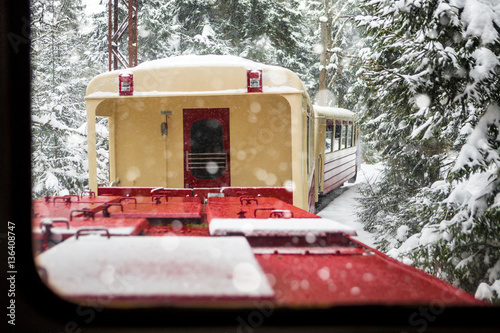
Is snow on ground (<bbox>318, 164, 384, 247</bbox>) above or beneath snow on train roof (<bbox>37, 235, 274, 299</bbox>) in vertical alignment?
beneath

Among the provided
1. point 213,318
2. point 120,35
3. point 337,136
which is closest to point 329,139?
point 337,136

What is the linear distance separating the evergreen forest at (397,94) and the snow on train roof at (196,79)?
121 centimetres

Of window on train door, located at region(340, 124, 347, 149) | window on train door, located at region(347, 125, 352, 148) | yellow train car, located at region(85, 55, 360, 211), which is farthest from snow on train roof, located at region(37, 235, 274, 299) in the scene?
window on train door, located at region(347, 125, 352, 148)

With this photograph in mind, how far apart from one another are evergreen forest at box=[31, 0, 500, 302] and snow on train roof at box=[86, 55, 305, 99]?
1.21m

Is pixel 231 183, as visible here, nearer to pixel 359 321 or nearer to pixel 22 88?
pixel 22 88

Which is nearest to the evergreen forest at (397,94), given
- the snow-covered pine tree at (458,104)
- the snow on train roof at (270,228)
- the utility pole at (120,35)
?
the snow-covered pine tree at (458,104)

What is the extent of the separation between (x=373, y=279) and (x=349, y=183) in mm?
18741

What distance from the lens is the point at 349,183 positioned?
20.3m

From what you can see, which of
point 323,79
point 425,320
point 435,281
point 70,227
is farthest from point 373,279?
point 323,79

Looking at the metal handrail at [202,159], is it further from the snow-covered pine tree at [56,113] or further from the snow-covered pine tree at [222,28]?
the snow-covered pine tree at [222,28]

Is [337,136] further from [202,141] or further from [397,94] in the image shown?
[397,94]

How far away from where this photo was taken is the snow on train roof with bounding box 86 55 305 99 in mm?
5773

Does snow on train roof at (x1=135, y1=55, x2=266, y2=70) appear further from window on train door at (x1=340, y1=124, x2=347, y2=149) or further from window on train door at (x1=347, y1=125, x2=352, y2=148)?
window on train door at (x1=347, y1=125, x2=352, y2=148)

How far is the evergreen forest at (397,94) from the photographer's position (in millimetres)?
4359
